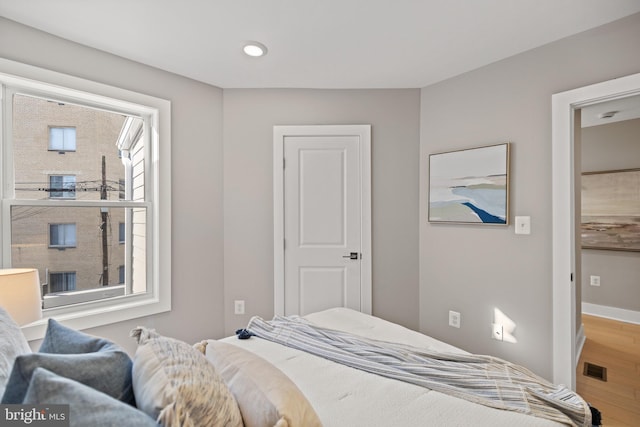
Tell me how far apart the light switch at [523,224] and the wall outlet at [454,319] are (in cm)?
86

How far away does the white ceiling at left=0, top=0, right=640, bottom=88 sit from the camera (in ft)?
6.19

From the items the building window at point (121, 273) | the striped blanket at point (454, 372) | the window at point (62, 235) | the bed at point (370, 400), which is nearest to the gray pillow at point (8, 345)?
the bed at point (370, 400)

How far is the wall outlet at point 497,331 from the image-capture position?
8.48 ft

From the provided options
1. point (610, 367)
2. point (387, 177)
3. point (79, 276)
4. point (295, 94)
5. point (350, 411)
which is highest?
point (295, 94)

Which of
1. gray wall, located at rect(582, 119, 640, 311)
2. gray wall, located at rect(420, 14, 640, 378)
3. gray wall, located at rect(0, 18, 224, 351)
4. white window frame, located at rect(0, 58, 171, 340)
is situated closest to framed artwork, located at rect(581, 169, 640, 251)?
gray wall, located at rect(582, 119, 640, 311)

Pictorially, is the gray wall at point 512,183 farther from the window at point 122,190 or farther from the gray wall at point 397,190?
the window at point 122,190

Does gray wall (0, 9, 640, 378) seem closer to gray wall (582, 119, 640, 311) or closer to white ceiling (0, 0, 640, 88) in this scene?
white ceiling (0, 0, 640, 88)

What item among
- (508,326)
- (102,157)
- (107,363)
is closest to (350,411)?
(107,363)

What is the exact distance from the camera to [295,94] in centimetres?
312

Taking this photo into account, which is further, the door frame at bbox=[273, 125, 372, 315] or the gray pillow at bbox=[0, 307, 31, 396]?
the door frame at bbox=[273, 125, 372, 315]

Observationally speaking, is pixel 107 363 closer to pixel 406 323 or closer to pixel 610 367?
pixel 406 323

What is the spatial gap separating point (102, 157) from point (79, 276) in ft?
2.87

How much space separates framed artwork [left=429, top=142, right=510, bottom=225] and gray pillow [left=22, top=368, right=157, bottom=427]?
8.41ft

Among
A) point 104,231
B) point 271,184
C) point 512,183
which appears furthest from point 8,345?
point 512,183
